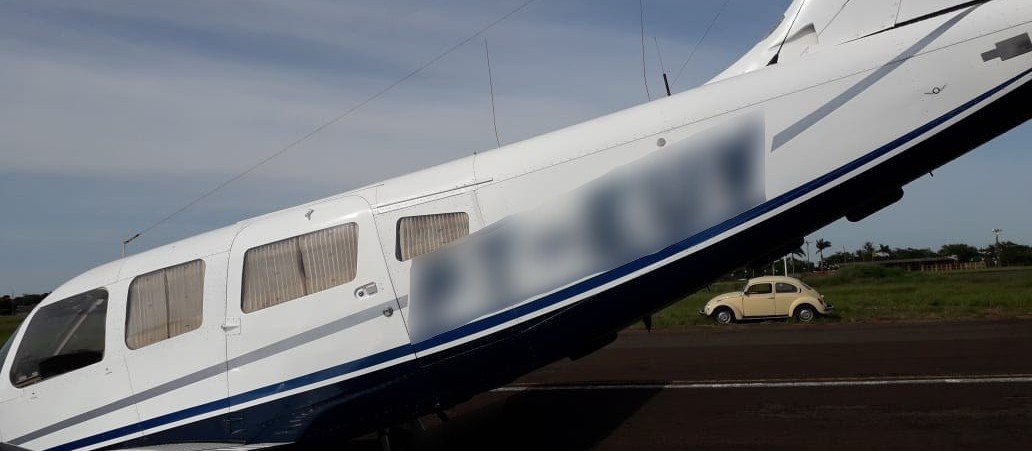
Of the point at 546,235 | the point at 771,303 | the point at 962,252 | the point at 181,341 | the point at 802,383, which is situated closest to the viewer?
the point at 546,235

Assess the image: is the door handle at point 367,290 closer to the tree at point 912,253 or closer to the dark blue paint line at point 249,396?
the dark blue paint line at point 249,396

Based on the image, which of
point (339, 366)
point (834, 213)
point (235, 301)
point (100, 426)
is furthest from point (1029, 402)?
point (100, 426)

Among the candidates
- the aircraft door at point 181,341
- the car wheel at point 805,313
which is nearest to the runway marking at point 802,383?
the aircraft door at point 181,341

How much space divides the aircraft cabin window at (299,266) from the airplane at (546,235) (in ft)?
0.06

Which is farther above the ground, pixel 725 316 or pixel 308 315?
pixel 308 315

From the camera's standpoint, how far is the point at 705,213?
6.41m

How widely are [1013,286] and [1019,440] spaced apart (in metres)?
36.7

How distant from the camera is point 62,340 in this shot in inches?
306

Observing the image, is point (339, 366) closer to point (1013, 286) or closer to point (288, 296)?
point (288, 296)

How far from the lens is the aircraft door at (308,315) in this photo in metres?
6.70

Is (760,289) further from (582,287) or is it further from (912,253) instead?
(912,253)

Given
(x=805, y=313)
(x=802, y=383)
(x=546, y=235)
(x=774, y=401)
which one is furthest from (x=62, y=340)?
(x=805, y=313)

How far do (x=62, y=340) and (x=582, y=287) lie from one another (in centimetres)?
527

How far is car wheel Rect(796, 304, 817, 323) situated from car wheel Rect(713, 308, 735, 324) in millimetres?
1984
